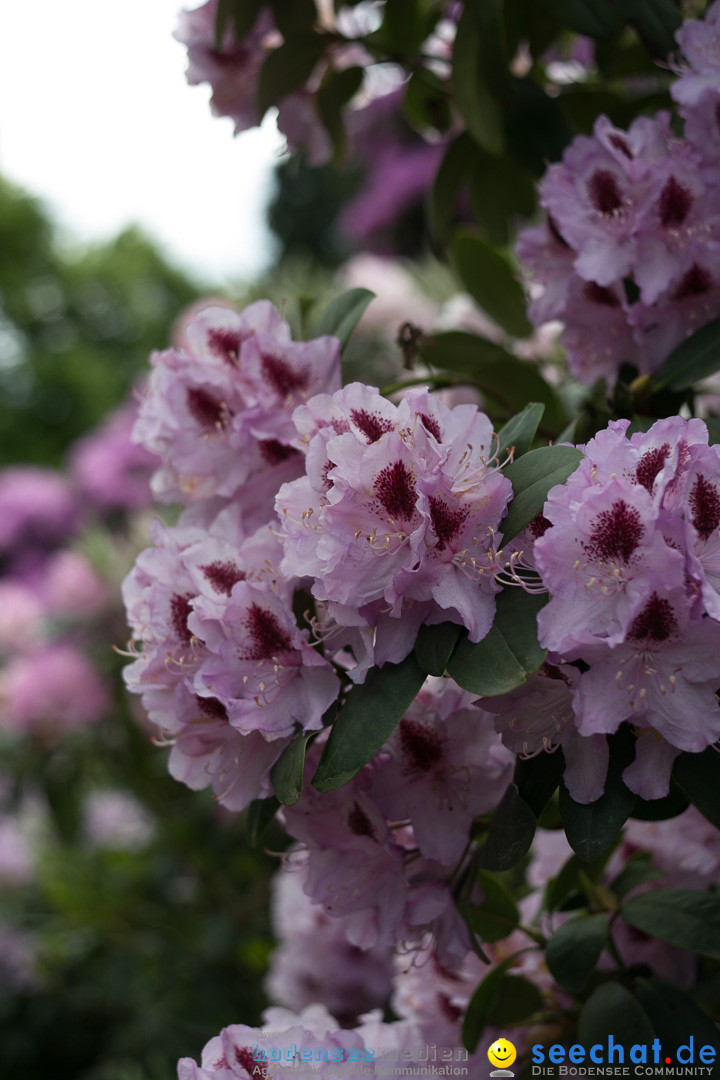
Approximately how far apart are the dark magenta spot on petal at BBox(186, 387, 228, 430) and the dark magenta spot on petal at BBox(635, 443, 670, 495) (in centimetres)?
34

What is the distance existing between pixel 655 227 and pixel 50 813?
1.69 metres

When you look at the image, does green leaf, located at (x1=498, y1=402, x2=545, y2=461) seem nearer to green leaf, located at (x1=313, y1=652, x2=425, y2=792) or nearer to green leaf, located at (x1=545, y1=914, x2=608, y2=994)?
green leaf, located at (x1=313, y1=652, x2=425, y2=792)

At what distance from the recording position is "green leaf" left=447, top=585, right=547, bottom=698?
0.53 meters

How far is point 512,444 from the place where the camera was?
640 millimetres

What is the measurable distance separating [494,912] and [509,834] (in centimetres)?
22

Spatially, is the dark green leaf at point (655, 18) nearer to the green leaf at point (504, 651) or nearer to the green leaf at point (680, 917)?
the green leaf at point (504, 651)

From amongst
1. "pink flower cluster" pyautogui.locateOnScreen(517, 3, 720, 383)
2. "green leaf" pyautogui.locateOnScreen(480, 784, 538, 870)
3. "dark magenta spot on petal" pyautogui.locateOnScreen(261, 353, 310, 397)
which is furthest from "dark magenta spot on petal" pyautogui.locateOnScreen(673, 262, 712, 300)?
"green leaf" pyautogui.locateOnScreen(480, 784, 538, 870)

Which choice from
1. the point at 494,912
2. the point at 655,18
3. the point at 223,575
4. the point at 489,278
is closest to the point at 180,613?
the point at 223,575

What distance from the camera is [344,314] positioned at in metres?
0.79

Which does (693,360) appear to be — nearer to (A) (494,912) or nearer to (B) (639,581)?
(B) (639,581)

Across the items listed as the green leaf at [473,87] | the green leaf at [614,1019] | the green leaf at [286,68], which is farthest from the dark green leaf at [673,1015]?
the green leaf at [286,68]

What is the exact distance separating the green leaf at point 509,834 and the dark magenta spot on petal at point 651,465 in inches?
8.7

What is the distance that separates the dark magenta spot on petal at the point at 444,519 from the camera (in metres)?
0.58

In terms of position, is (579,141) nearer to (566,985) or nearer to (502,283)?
(502,283)
